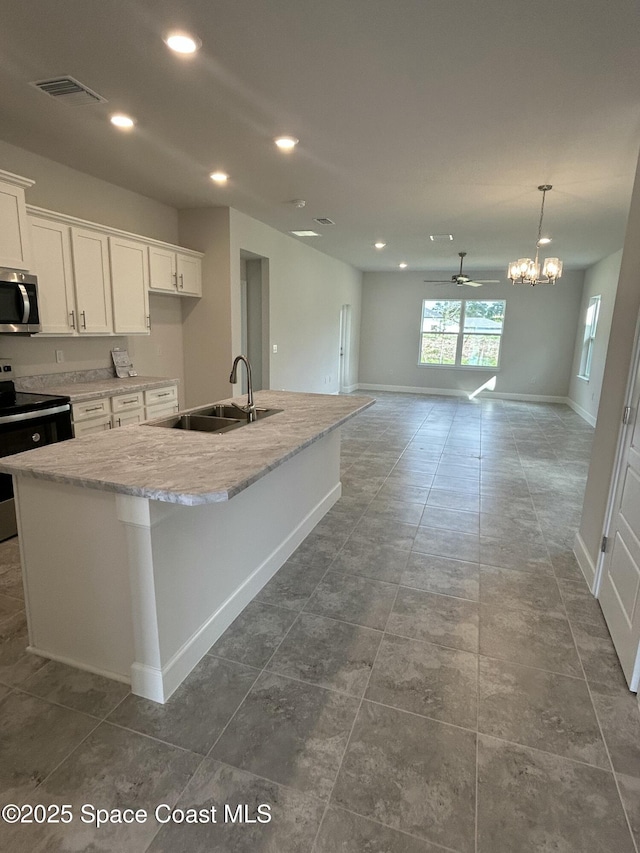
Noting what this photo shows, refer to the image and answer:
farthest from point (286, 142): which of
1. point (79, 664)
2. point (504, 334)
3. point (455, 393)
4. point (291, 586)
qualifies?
point (455, 393)

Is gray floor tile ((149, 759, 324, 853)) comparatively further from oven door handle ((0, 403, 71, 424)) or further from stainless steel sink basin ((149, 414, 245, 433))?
oven door handle ((0, 403, 71, 424))

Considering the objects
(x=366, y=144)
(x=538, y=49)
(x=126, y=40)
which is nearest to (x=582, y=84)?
(x=538, y=49)

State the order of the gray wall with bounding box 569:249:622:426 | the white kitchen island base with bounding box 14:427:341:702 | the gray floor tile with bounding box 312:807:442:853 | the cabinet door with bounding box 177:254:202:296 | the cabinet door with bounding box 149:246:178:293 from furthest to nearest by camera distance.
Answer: the gray wall with bounding box 569:249:622:426 → the cabinet door with bounding box 177:254:202:296 → the cabinet door with bounding box 149:246:178:293 → the white kitchen island base with bounding box 14:427:341:702 → the gray floor tile with bounding box 312:807:442:853

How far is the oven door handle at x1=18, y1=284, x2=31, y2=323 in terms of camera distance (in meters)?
3.07

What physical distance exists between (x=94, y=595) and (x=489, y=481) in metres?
3.84

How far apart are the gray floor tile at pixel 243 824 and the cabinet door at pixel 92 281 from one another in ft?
11.4

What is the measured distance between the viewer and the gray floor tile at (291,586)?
247cm

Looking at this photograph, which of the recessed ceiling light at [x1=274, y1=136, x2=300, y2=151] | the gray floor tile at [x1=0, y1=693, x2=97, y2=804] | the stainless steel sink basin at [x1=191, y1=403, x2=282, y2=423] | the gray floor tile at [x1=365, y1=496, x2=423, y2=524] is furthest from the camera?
the gray floor tile at [x1=365, y1=496, x2=423, y2=524]

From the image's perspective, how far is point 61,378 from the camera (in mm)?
3943

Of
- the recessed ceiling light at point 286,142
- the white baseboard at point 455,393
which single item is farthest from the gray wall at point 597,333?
the recessed ceiling light at point 286,142

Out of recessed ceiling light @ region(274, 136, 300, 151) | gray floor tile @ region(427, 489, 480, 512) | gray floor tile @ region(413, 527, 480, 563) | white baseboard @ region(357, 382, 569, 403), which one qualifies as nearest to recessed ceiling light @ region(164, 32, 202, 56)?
recessed ceiling light @ region(274, 136, 300, 151)

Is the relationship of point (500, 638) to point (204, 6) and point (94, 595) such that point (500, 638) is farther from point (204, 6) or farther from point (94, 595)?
point (204, 6)

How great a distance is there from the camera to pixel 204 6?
190cm

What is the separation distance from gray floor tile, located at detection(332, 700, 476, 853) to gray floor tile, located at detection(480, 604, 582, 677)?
57cm
